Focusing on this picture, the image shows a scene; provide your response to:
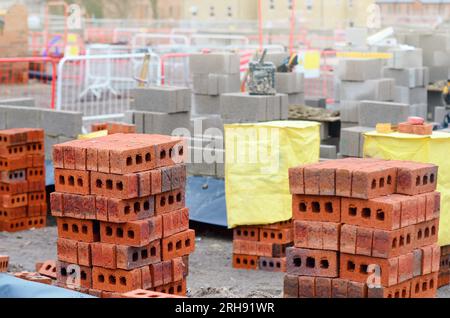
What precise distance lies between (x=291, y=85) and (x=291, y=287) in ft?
37.3

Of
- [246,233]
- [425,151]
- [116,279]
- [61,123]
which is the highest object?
[425,151]

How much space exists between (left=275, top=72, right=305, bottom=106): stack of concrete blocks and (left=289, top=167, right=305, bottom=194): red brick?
1065 centimetres

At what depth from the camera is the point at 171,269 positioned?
1102 cm

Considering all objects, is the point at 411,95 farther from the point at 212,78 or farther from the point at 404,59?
the point at 212,78

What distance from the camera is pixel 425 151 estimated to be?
12758mm

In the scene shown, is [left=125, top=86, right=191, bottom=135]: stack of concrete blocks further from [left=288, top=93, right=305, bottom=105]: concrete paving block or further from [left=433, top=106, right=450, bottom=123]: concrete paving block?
[left=433, top=106, right=450, bottom=123]: concrete paving block

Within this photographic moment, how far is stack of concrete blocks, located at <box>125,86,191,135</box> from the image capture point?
682 inches

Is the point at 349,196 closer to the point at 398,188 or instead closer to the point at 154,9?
the point at 398,188

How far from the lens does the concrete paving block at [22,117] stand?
18.2 metres

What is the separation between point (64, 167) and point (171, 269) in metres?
1.51

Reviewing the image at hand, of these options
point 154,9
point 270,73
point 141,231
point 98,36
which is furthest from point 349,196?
point 154,9

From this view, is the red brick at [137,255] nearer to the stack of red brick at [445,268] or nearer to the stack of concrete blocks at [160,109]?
the stack of red brick at [445,268]

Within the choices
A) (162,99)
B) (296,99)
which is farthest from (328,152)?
(296,99)

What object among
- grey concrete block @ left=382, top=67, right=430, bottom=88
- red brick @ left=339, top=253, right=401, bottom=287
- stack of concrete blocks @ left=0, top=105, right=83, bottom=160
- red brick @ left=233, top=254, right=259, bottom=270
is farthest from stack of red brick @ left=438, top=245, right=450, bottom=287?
grey concrete block @ left=382, top=67, right=430, bottom=88
